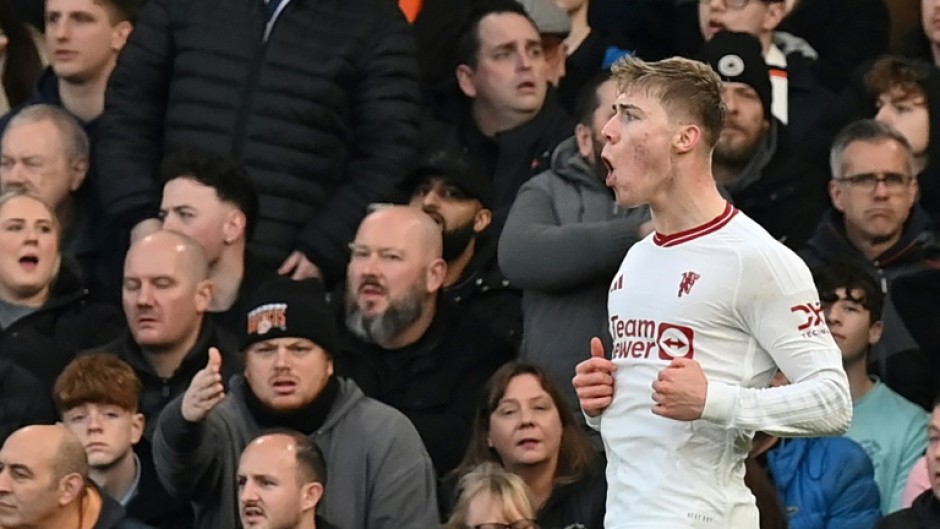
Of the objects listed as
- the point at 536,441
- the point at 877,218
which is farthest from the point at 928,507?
the point at 877,218

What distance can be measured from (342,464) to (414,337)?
81 cm

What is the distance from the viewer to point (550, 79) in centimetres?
1012

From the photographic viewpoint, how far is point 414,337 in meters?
8.34

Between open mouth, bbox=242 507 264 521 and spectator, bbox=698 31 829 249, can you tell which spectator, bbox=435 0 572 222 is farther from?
open mouth, bbox=242 507 264 521

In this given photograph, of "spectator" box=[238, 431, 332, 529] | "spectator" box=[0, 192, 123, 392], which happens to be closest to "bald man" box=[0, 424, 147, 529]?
"spectator" box=[238, 431, 332, 529]

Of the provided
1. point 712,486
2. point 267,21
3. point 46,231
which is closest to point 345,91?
point 267,21

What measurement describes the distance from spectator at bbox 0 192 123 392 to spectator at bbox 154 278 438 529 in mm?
1032

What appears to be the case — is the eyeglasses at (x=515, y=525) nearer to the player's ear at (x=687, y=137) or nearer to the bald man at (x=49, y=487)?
the bald man at (x=49, y=487)

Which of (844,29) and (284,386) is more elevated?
(844,29)

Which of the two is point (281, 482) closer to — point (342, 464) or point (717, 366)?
point (342, 464)

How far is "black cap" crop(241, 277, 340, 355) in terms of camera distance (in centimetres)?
780

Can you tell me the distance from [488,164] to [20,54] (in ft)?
8.27

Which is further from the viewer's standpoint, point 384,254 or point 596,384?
point 384,254

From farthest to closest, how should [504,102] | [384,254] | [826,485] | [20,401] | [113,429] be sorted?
[504,102] → [384,254] → [20,401] → [113,429] → [826,485]
